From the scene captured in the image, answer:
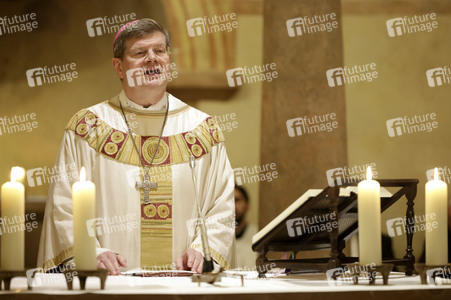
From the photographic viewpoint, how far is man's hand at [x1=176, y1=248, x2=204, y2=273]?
3436 millimetres

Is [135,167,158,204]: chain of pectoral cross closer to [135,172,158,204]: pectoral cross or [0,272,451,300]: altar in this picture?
[135,172,158,204]: pectoral cross

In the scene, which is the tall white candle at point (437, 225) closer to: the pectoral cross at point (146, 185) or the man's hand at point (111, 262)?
the man's hand at point (111, 262)

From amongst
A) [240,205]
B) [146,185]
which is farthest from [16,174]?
[240,205]

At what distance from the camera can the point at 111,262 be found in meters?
3.30

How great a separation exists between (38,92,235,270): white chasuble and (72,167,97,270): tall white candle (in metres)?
1.26

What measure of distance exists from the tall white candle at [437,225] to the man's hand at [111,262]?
1.30m

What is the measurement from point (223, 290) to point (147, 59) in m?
1.78

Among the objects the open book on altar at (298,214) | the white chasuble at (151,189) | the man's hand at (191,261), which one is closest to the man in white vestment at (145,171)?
the white chasuble at (151,189)

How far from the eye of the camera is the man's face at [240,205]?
7668 mm

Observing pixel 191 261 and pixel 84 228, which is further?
pixel 191 261

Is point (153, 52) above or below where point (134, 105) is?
above

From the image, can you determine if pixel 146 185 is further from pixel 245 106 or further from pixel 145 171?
pixel 245 106

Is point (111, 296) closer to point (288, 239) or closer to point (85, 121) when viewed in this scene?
point (288, 239)

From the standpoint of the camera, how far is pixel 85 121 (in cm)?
394
